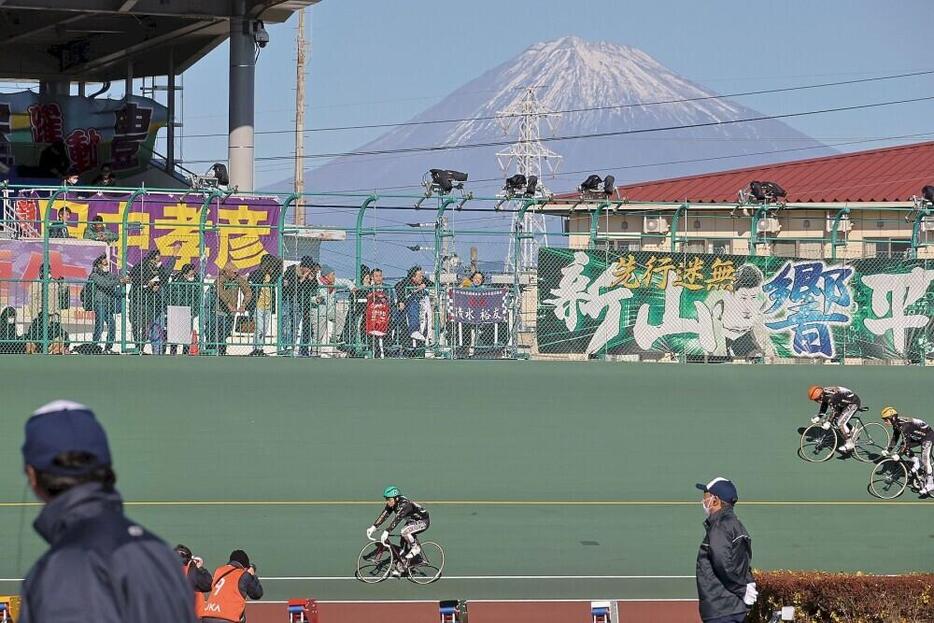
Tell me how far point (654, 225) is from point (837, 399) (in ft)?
58.7

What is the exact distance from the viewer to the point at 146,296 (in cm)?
1992

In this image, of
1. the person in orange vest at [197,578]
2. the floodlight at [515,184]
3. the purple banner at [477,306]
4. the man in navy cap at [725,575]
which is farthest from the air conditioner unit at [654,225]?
the man in navy cap at [725,575]

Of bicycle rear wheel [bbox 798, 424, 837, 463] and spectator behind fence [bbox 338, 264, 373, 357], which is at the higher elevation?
spectator behind fence [bbox 338, 264, 373, 357]

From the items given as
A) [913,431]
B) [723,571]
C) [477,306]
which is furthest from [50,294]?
[723,571]

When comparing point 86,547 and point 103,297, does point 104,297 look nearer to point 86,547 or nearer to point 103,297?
point 103,297

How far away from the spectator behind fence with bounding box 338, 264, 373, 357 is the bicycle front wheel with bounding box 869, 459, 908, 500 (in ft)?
24.3

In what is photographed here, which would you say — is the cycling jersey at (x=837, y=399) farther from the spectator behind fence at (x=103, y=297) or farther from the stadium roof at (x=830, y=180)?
the stadium roof at (x=830, y=180)

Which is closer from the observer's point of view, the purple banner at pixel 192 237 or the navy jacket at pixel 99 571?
the navy jacket at pixel 99 571

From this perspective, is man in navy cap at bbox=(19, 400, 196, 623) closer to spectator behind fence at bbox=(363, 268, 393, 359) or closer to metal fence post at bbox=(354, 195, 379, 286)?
metal fence post at bbox=(354, 195, 379, 286)

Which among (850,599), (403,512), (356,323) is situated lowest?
(850,599)

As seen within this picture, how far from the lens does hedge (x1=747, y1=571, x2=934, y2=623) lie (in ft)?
35.2

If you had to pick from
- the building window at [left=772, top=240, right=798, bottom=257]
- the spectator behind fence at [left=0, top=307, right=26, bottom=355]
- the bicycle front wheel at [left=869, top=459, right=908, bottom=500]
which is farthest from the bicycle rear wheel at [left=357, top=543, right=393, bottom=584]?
the building window at [left=772, top=240, right=798, bottom=257]

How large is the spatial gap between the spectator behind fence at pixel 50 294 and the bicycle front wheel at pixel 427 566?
7.70m

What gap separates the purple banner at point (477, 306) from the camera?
802 inches
